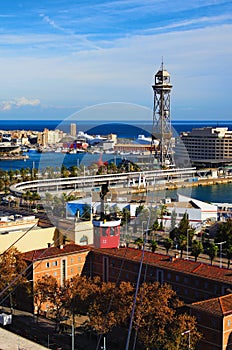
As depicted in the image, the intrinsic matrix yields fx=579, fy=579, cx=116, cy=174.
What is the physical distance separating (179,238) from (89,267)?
4.68ft

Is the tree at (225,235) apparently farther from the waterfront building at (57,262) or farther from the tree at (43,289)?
the tree at (43,289)

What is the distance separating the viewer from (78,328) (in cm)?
421

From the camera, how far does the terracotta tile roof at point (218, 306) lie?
11.2 feet

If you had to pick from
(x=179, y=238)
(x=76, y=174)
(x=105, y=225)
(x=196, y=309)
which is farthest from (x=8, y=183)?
(x=196, y=309)

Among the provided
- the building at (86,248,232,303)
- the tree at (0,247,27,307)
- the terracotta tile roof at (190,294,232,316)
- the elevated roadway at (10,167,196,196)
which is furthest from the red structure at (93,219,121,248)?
the elevated roadway at (10,167,196,196)

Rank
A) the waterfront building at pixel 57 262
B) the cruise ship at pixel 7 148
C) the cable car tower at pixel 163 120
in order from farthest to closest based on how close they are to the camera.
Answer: the cruise ship at pixel 7 148, the cable car tower at pixel 163 120, the waterfront building at pixel 57 262

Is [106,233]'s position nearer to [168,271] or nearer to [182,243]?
[168,271]

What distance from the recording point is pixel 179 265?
174 inches

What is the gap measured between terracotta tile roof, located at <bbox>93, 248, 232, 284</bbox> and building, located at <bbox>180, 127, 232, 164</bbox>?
13983mm

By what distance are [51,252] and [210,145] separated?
15.3 metres

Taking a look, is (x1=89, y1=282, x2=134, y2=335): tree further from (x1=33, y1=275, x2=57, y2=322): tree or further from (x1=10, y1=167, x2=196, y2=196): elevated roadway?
(x1=10, y1=167, x2=196, y2=196): elevated roadway

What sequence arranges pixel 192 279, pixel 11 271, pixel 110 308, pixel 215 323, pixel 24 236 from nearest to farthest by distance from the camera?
pixel 215 323, pixel 110 308, pixel 192 279, pixel 11 271, pixel 24 236

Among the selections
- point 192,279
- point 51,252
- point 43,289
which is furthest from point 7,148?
A: point 192,279

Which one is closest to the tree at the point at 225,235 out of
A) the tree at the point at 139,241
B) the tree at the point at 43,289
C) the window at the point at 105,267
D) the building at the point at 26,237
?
the tree at the point at 139,241
